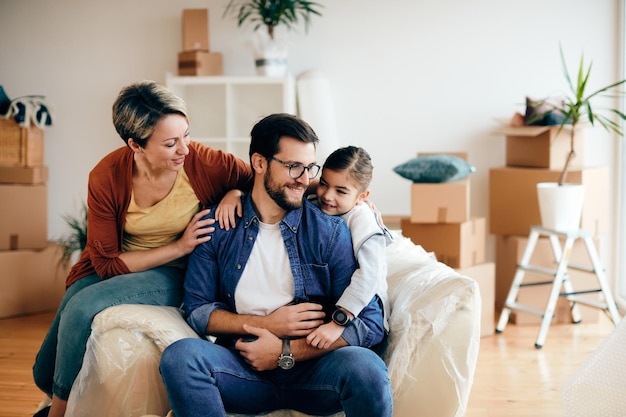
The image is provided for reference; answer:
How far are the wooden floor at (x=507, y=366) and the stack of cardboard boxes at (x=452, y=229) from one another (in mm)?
289

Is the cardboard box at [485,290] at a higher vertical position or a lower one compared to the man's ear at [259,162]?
lower

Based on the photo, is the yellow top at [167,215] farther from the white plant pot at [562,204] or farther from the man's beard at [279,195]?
the white plant pot at [562,204]

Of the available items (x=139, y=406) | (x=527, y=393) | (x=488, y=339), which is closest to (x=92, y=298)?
(x=139, y=406)

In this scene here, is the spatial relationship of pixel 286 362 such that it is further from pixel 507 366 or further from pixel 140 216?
pixel 507 366

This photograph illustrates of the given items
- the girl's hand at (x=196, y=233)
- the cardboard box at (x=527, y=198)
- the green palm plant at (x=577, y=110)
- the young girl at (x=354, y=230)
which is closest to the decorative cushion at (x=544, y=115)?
the green palm plant at (x=577, y=110)

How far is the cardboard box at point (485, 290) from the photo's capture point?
13.3 ft

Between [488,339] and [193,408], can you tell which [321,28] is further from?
[193,408]

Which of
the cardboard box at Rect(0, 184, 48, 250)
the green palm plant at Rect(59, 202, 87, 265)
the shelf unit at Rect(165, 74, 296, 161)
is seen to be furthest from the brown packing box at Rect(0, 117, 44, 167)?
the shelf unit at Rect(165, 74, 296, 161)

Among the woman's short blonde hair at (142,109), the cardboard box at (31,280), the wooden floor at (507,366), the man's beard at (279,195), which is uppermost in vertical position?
the woman's short blonde hair at (142,109)

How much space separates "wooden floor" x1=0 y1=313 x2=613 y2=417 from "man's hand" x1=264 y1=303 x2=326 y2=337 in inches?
42.7

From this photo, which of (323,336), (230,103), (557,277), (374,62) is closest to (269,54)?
(230,103)

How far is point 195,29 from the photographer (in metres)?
4.68

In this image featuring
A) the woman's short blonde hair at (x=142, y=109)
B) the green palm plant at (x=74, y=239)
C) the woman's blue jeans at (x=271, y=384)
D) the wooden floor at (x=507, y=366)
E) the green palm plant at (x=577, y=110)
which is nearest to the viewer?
the woman's blue jeans at (x=271, y=384)

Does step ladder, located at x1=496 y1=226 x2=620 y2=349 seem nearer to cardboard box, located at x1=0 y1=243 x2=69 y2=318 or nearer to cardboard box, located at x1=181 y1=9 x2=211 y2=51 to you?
cardboard box, located at x1=181 y1=9 x2=211 y2=51
